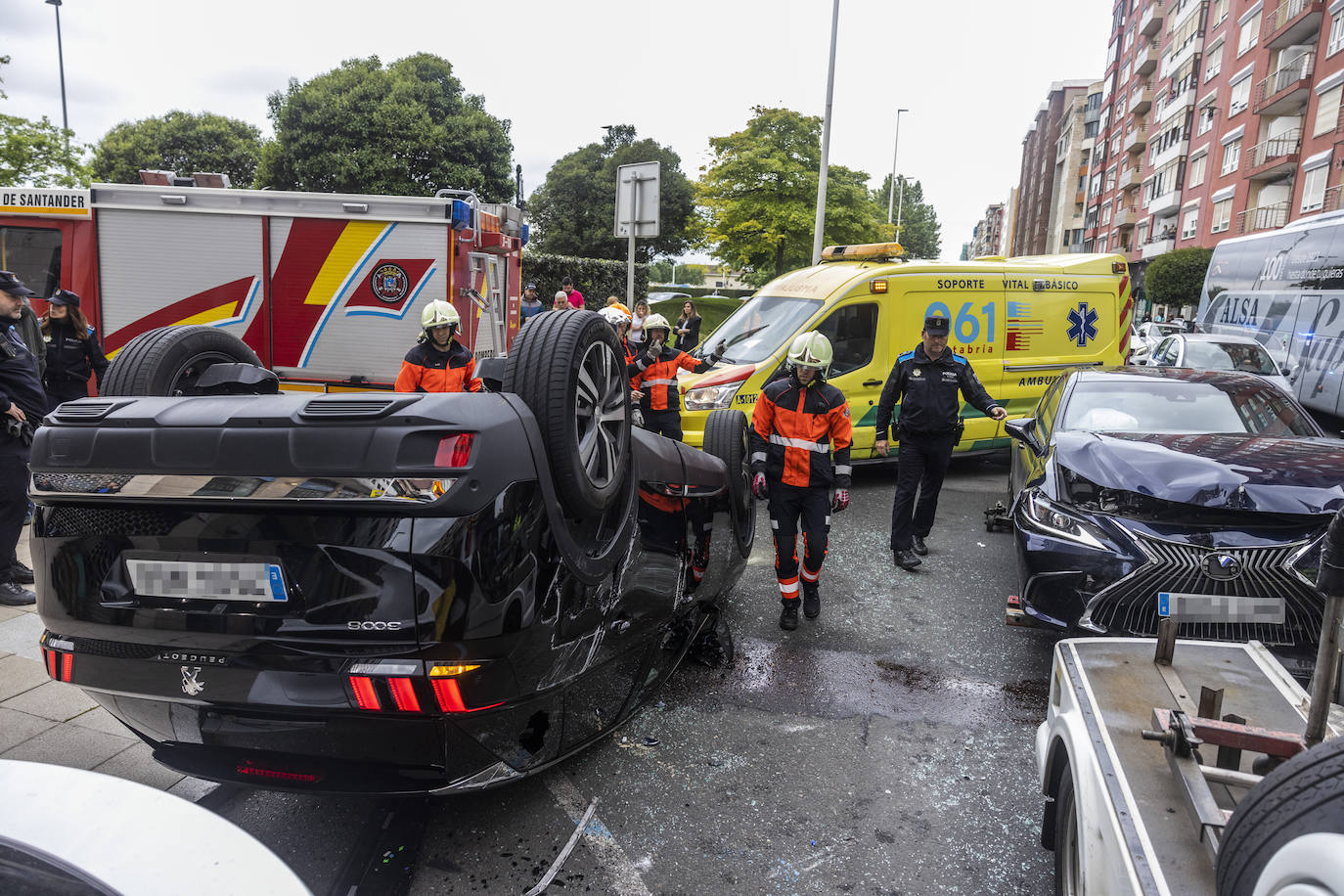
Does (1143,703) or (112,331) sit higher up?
(112,331)

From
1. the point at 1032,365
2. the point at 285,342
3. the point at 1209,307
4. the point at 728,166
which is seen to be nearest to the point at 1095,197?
the point at 728,166

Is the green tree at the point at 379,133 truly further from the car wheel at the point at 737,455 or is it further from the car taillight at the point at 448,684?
the car taillight at the point at 448,684

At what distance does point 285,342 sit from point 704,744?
643 centimetres

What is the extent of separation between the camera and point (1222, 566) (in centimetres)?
343

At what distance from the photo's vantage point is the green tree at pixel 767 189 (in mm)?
27750

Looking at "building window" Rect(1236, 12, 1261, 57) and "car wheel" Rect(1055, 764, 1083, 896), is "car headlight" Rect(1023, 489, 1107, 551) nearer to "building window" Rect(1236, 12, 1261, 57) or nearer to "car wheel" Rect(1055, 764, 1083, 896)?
"car wheel" Rect(1055, 764, 1083, 896)

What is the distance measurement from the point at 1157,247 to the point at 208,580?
2029 inches

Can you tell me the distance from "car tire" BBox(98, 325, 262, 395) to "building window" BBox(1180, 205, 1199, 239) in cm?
4545

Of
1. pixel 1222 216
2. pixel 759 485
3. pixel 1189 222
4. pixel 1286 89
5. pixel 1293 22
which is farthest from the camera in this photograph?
pixel 1189 222

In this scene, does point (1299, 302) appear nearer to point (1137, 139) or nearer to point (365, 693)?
point (365, 693)

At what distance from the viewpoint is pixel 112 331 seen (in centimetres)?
817

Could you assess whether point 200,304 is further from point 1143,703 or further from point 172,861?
point 1143,703

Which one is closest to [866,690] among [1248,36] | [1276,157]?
[1276,157]

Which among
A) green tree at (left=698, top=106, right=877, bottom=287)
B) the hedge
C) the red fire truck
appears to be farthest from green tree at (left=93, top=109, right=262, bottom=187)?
the red fire truck
